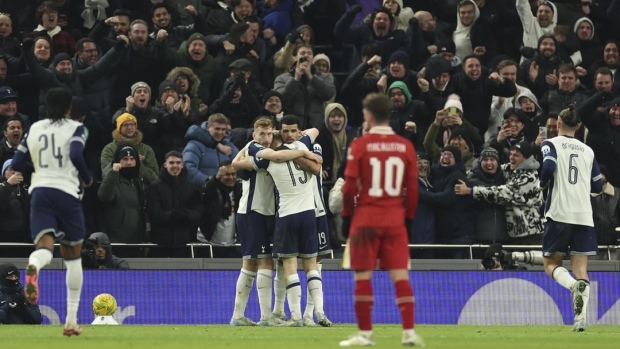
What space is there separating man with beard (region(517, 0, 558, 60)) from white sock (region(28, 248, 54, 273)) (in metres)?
14.9

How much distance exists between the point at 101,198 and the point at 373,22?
7335 millimetres

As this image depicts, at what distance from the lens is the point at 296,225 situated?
17422mm

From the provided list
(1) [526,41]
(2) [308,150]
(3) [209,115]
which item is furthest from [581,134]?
(2) [308,150]

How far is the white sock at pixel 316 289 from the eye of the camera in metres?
17.6

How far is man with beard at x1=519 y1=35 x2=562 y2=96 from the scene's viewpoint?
2541 cm

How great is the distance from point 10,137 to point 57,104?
22.5 ft

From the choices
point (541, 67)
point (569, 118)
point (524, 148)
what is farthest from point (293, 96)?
point (569, 118)

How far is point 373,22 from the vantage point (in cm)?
2581

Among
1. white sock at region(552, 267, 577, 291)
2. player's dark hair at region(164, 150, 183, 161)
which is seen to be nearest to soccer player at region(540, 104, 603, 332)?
white sock at region(552, 267, 577, 291)

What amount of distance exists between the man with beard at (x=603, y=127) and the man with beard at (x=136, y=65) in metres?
7.31

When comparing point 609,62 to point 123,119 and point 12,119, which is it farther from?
point 12,119

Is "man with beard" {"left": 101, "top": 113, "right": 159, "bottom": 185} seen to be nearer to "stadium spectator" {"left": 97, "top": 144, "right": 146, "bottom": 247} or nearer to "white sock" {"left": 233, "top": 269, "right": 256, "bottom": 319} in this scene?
"stadium spectator" {"left": 97, "top": 144, "right": 146, "bottom": 247}

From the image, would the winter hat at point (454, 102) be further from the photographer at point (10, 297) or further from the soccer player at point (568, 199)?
A: the photographer at point (10, 297)

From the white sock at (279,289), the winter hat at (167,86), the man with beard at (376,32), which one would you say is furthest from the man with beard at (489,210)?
the winter hat at (167,86)
